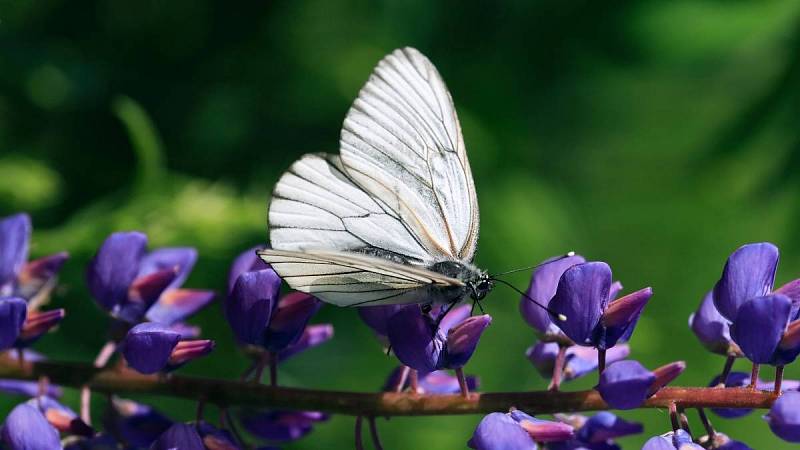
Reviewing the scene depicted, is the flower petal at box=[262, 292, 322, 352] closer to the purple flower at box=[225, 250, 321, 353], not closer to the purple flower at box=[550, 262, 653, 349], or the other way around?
the purple flower at box=[225, 250, 321, 353]

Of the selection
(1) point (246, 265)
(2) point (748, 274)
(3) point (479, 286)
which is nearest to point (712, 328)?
(2) point (748, 274)

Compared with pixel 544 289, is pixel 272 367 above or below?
below

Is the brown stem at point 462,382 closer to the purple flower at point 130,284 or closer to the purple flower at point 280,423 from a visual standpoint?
the purple flower at point 280,423

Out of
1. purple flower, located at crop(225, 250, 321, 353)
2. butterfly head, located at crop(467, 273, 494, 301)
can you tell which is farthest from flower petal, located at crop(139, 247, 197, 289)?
butterfly head, located at crop(467, 273, 494, 301)

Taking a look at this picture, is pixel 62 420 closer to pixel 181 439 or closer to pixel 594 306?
pixel 181 439

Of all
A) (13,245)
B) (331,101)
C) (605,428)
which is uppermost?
(331,101)

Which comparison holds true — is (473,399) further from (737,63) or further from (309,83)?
(737,63)

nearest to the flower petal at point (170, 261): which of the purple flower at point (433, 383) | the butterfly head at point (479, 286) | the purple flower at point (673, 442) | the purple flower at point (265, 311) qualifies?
the purple flower at point (265, 311)
